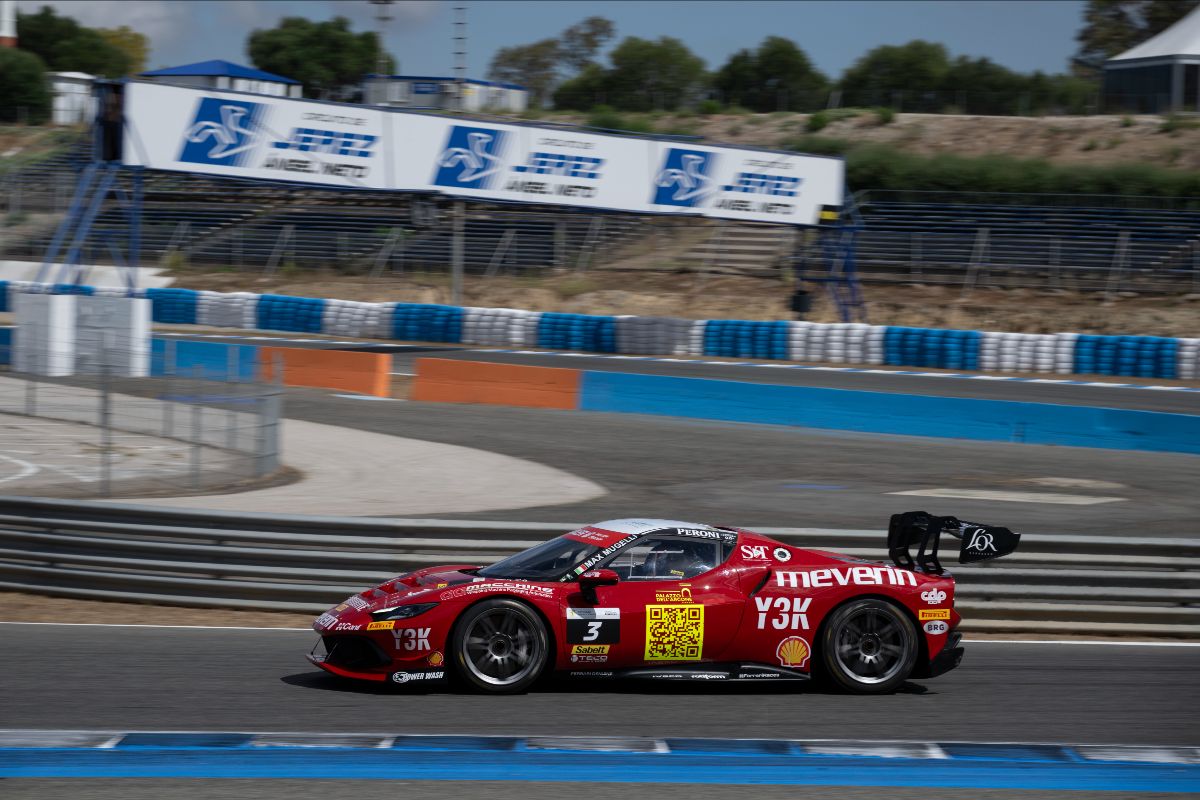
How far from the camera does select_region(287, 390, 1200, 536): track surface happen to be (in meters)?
13.9

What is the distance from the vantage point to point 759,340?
34.0 m

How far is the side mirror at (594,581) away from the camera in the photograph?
25.2 ft

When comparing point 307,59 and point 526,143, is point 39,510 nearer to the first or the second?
point 526,143

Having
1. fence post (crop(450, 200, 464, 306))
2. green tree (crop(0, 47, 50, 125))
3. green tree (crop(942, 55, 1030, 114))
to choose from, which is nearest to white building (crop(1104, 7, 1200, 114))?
green tree (crop(942, 55, 1030, 114))

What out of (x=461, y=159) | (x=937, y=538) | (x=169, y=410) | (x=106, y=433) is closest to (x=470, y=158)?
(x=461, y=159)

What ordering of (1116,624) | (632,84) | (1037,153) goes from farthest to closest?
1. (632,84)
2. (1037,153)
3. (1116,624)

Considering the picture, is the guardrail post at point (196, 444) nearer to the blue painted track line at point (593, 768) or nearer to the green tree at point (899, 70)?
the blue painted track line at point (593, 768)

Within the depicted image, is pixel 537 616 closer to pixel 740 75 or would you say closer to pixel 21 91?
pixel 21 91

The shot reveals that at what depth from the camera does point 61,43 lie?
3844 inches

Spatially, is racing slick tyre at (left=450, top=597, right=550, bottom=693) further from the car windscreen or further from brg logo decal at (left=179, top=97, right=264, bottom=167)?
brg logo decal at (left=179, top=97, right=264, bottom=167)

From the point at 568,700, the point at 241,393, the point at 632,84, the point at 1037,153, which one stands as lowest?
the point at 568,700

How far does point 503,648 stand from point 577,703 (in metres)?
0.53

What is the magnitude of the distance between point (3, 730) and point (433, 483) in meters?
9.33

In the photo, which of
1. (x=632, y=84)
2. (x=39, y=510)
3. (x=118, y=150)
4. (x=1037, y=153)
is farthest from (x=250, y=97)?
(x=632, y=84)
